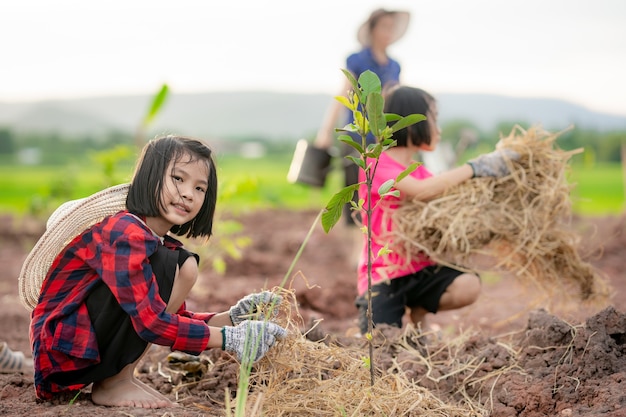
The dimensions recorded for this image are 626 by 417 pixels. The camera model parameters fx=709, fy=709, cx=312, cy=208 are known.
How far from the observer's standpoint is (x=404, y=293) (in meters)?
3.14

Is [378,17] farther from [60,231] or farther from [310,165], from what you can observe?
[60,231]

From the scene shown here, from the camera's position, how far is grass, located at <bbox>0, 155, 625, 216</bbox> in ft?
15.1

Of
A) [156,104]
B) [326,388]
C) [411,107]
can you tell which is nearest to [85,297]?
[326,388]

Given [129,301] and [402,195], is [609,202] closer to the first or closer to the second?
[402,195]

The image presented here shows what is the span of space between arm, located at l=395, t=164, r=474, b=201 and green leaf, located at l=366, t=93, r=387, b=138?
1102mm

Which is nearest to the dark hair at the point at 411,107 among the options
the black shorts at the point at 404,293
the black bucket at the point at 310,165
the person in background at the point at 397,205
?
the person in background at the point at 397,205

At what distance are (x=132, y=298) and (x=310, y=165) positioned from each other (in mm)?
2997

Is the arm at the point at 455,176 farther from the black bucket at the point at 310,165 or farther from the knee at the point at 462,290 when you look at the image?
the black bucket at the point at 310,165

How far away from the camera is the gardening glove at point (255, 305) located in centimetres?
219

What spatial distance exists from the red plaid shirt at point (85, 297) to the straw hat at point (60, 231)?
0.11ft

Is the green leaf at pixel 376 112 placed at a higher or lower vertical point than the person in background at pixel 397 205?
higher

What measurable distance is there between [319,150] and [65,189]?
3.95m

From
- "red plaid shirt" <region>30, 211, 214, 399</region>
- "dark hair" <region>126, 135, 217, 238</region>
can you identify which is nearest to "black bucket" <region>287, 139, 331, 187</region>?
"dark hair" <region>126, 135, 217, 238</region>

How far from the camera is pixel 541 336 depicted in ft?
8.26
